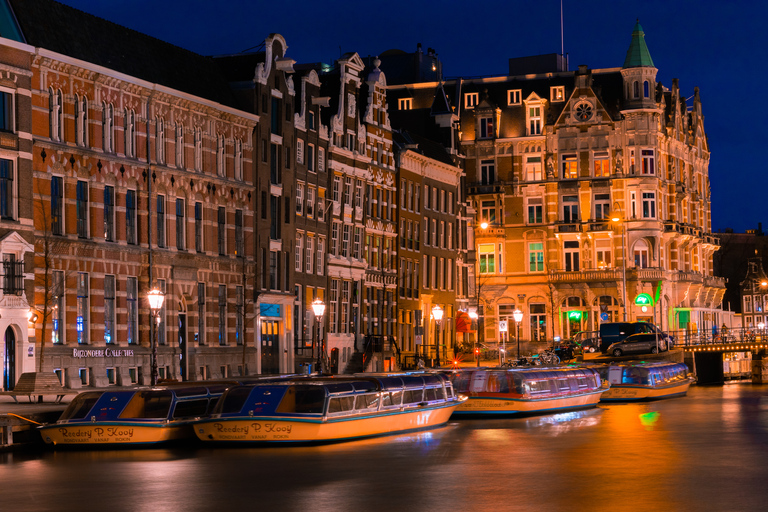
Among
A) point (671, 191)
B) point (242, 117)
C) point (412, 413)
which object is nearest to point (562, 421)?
point (412, 413)

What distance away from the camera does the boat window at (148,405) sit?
1428 inches

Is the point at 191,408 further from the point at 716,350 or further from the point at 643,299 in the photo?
the point at 643,299

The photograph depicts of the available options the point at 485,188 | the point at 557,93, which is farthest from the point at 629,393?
the point at 557,93

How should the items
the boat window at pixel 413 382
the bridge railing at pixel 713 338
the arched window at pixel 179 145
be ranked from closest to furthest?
the boat window at pixel 413 382
the arched window at pixel 179 145
the bridge railing at pixel 713 338

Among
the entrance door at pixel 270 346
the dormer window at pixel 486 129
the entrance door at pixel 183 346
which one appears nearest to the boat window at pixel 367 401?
the entrance door at pixel 183 346

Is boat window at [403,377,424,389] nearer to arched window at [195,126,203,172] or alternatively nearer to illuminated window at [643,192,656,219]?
arched window at [195,126,203,172]

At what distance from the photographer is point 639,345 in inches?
3312

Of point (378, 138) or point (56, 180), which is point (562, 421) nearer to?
point (56, 180)

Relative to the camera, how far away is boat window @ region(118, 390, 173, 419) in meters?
36.3

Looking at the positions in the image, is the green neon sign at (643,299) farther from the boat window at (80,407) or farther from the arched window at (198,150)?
the boat window at (80,407)

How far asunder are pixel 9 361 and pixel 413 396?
53.8ft

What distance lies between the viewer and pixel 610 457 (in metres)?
32.6

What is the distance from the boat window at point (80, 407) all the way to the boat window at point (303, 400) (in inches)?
194

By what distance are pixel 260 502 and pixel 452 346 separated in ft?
235
